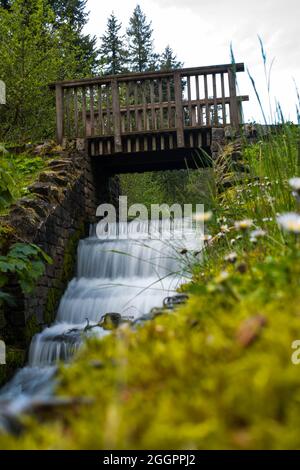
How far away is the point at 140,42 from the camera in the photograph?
110 feet

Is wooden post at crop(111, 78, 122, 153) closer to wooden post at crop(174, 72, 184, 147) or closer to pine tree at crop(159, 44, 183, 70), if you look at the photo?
wooden post at crop(174, 72, 184, 147)

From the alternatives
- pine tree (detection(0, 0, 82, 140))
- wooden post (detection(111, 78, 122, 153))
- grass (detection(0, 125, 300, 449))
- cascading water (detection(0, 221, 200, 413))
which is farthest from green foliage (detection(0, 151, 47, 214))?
grass (detection(0, 125, 300, 449))

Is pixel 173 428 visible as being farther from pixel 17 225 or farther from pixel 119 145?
pixel 119 145

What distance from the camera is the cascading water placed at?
200 inches

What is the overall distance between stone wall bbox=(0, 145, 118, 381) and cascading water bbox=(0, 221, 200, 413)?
18 cm

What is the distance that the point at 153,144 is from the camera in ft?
30.1

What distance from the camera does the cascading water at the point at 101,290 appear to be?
5082 millimetres

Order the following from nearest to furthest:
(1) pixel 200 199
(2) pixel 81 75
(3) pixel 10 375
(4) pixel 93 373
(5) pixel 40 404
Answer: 1. (5) pixel 40 404
2. (4) pixel 93 373
3. (1) pixel 200 199
4. (3) pixel 10 375
5. (2) pixel 81 75

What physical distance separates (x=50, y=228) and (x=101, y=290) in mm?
1159

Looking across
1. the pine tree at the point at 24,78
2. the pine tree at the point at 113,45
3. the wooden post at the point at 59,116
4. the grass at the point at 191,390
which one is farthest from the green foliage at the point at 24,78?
the pine tree at the point at 113,45

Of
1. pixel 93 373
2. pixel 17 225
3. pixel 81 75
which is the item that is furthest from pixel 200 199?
pixel 81 75

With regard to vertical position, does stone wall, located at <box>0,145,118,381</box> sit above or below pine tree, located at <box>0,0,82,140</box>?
below

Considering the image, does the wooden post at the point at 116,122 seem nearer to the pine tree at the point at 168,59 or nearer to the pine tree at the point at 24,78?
the pine tree at the point at 24,78

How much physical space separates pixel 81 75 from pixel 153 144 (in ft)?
25.9
